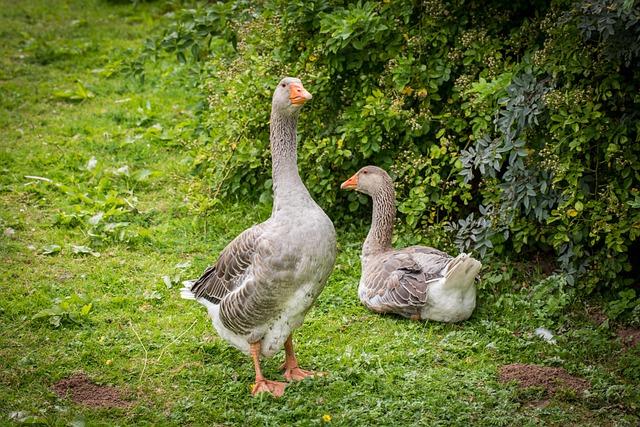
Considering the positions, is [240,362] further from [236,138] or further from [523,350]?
[236,138]

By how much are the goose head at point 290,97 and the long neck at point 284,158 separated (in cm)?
5

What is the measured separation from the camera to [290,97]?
567cm

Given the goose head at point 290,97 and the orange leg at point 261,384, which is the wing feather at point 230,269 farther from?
the goose head at point 290,97

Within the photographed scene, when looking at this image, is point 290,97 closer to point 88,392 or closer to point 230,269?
point 230,269

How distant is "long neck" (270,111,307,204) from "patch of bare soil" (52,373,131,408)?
1737 millimetres

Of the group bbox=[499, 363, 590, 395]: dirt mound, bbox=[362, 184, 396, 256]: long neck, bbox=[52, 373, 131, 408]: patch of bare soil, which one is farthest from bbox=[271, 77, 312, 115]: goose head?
bbox=[499, 363, 590, 395]: dirt mound

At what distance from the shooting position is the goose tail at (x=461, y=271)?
247 inches

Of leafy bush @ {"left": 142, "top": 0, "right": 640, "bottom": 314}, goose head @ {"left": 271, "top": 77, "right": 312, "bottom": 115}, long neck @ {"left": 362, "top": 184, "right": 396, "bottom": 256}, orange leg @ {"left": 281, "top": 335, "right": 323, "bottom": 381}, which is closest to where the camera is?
goose head @ {"left": 271, "top": 77, "right": 312, "bottom": 115}

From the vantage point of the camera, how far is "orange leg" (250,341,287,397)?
18.6ft

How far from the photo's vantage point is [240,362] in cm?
Result: 626

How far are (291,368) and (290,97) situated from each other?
1.90m

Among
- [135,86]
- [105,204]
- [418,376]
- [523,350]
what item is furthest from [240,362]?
[135,86]

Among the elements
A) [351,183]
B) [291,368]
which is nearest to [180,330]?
[291,368]

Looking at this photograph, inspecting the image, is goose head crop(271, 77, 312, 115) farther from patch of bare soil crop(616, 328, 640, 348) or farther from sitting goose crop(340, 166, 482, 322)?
patch of bare soil crop(616, 328, 640, 348)
